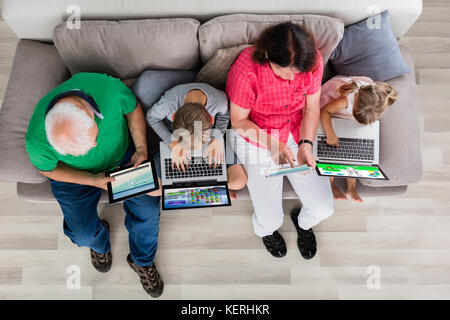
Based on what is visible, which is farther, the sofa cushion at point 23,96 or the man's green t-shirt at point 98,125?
the sofa cushion at point 23,96

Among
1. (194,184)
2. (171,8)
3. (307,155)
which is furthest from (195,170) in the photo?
(171,8)

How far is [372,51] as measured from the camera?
1.52 metres

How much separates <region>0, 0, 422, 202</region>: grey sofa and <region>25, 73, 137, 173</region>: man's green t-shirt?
0.60 ft

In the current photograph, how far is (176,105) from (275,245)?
100 centimetres

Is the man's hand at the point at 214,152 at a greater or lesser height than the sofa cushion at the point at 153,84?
lesser

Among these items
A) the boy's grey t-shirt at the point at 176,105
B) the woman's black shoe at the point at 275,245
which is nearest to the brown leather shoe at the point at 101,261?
the boy's grey t-shirt at the point at 176,105

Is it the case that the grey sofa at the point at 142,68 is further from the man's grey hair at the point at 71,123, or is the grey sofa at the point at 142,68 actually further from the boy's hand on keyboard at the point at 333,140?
the man's grey hair at the point at 71,123

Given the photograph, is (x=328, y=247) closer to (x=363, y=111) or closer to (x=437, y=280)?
(x=437, y=280)

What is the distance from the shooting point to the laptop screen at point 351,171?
139cm

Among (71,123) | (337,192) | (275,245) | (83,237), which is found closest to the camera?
(71,123)

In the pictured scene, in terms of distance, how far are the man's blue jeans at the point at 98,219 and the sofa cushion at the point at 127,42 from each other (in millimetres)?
452

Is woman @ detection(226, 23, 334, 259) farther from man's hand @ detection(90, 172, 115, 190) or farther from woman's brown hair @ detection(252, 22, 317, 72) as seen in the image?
man's hand @ detection(90, 172, 115, 190)

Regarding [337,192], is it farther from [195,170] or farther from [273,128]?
[195,170]

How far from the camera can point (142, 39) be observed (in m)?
1.43
